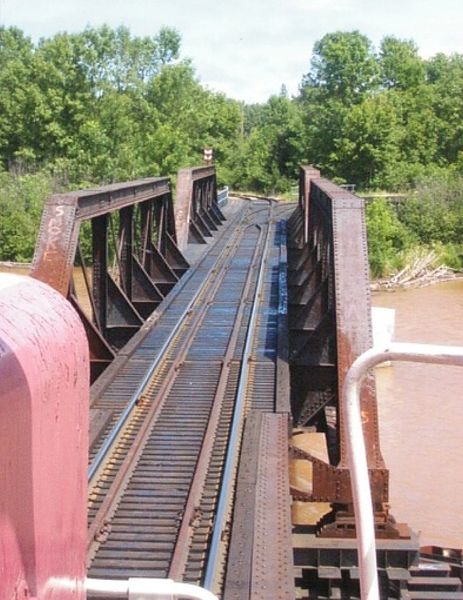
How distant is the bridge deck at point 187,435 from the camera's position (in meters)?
6.03

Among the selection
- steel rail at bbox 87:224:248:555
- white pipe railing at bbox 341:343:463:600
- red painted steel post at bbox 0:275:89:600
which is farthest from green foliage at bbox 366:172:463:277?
red painted steel post at bbox 0:275:89:600

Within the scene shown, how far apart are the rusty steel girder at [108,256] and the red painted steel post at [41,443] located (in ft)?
25.1

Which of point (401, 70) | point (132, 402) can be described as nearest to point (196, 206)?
point (132, 402)

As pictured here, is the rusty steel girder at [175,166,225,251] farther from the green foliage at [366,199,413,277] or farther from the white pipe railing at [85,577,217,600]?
the white pipe railing at [85,577,217,600]

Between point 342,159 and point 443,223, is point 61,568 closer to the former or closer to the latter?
point 443,223

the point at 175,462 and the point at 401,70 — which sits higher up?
the point at 401,70

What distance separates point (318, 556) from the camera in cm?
750

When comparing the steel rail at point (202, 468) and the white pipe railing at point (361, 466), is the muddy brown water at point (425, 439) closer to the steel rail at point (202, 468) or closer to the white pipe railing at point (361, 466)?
the steel rail at point (202, 468)

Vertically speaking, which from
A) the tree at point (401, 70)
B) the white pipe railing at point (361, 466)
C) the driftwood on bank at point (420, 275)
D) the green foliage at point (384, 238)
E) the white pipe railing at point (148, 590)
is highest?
the tree at point (401, 70)

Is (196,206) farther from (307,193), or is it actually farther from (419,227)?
(419,227)

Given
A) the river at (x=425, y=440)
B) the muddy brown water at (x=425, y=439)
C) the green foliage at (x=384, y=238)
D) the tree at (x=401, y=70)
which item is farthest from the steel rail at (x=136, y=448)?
the tree at (x=401, y=70)

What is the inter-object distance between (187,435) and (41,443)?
728 cm

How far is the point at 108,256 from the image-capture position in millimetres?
13695

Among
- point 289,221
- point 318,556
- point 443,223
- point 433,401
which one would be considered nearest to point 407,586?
point 318,556
